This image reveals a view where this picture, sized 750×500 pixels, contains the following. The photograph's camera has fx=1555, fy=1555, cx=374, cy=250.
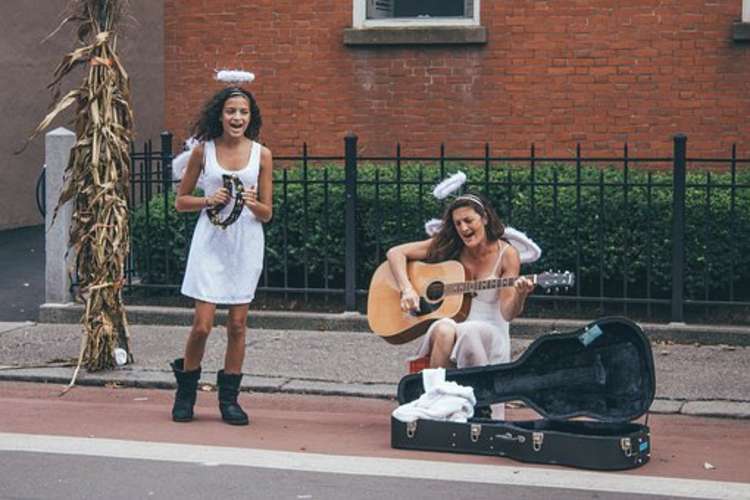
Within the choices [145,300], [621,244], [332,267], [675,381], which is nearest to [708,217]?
[621,244]

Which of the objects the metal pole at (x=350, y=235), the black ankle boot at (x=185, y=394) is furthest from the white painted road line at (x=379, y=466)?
the metal pole at (x=350, y=235)

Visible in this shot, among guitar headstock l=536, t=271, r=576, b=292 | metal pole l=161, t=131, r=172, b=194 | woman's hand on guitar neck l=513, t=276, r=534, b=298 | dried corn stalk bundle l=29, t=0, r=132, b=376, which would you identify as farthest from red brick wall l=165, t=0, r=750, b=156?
guitar headstock l=536, t=271, r=576, b=292

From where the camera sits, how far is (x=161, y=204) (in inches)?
488

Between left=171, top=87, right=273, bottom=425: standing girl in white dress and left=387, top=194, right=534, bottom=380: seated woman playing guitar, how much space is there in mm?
846

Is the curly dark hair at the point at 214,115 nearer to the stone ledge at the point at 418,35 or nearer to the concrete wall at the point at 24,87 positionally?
the stone ledge at the point at 418,35

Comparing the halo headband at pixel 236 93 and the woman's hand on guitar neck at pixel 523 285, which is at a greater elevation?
the halo headband at pixel 236 93

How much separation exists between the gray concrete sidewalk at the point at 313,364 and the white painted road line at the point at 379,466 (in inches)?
67.8

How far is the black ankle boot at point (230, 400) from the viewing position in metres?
8.39

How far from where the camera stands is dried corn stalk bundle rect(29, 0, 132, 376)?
32.5ft

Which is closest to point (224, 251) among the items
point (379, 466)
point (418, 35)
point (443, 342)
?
point (443, 342)

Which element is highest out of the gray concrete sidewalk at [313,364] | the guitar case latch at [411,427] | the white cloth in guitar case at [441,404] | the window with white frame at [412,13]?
the window with white frame at [412,13]

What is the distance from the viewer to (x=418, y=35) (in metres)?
13.8

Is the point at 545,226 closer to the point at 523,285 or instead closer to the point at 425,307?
the point at 425,307

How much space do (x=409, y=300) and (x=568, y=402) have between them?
3.25 ft
